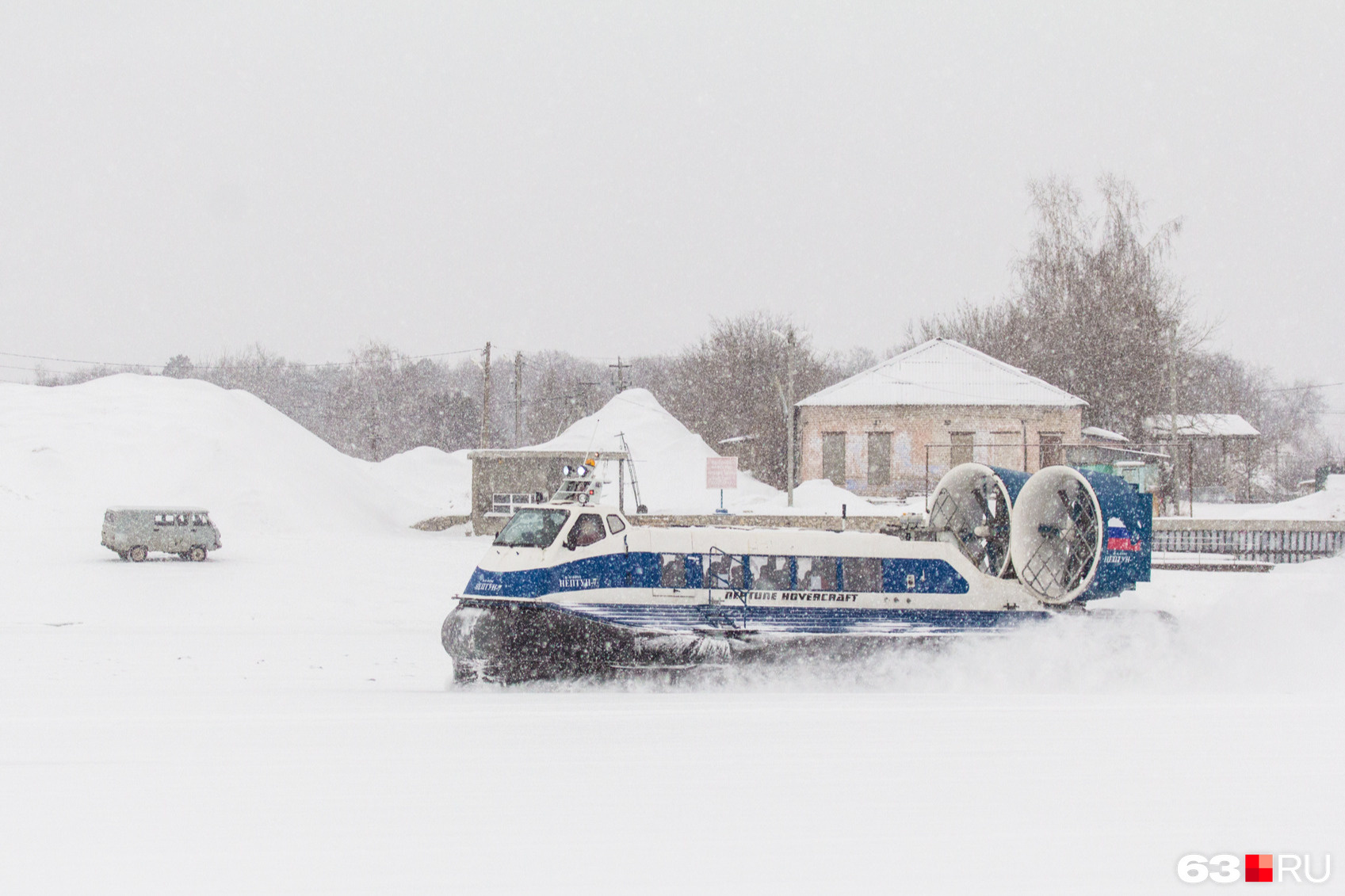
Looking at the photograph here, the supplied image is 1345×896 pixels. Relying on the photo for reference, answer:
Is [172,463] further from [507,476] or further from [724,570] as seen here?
[724,570]

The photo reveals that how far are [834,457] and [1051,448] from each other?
711 cm

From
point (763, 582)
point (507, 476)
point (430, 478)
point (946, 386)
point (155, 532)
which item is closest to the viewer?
point (763, 582)

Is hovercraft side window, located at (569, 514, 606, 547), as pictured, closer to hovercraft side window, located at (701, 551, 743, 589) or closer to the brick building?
hovercraft side window, located at (701, 551, 743, 589)

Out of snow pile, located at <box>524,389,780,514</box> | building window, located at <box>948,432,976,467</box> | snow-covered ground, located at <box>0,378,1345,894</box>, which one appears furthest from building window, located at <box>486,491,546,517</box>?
snow-covered ground, located at <box>0,378,1345,894</box>

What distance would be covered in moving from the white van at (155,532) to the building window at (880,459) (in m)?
21.4

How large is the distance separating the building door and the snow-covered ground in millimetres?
22346

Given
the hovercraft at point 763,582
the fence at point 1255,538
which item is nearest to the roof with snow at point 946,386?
the fence at point 1255,538

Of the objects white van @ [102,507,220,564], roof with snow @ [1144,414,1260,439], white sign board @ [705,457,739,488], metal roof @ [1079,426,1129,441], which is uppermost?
roof with snow @ [1144,414,1260,439]

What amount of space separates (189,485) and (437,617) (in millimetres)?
17515

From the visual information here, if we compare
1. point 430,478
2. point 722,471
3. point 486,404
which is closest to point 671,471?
point 486,404

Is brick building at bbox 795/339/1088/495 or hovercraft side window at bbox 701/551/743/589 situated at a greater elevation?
brick building at bbox 795/339/1088/495

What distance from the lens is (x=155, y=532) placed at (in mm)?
21125

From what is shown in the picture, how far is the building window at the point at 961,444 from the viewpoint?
35.2 m

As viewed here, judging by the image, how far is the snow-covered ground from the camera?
454 cm
